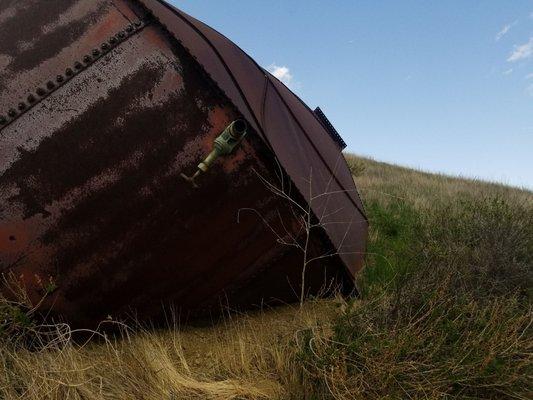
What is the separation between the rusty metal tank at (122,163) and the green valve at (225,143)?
57 millimetres

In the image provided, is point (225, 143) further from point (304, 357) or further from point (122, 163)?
point (304, 357)

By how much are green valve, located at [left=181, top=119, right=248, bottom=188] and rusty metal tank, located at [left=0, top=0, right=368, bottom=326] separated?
0.06 metres

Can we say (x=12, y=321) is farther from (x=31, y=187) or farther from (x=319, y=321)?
(x=319, y=321)

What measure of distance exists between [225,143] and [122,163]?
588mm

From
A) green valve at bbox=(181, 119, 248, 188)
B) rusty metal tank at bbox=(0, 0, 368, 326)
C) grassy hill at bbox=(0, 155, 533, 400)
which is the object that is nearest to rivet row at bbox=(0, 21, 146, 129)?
rusty metal tank at bbox=(0, 0, 368, 326)

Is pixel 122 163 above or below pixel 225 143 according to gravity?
below

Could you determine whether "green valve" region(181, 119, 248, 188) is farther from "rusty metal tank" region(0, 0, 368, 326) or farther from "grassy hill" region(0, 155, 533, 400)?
"grassy hill" region(0, 155, 533, 400)

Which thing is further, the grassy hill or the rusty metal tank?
the rusty metal tank

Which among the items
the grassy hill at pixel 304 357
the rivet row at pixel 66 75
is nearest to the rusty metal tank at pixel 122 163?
the rivet row at pixel 66 75

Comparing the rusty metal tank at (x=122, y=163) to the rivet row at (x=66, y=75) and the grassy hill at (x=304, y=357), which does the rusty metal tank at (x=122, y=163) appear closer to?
the rivet row at (x=66, y=75)

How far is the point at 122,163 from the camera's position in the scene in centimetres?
285

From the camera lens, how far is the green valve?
2.85m

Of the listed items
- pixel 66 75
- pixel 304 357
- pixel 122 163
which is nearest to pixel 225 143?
pixel 122 163

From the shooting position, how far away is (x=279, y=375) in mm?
2834
